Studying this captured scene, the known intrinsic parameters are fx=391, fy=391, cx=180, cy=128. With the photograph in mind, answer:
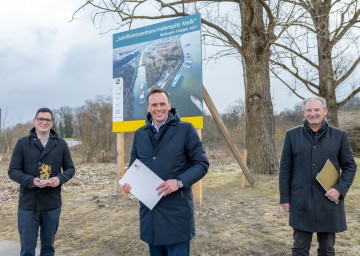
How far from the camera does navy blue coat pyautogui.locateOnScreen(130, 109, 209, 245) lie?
3025mm

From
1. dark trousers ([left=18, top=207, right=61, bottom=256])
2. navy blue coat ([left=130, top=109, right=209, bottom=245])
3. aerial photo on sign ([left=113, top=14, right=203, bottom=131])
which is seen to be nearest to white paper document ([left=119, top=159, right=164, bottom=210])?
navy blue coat ([left=130, top=109, right=209, bottom=245])

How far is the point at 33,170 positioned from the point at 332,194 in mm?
2859

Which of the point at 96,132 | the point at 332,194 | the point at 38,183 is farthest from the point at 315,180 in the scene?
the point at 96,132

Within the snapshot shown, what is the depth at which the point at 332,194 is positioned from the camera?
11.2 feet

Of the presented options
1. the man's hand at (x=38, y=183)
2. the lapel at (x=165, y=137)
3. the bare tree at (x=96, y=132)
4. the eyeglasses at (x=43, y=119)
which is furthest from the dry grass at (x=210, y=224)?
the bare tree at (x=96, y=132)

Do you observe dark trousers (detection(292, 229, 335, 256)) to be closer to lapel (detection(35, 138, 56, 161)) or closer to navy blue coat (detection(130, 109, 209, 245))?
navy blue coat (detection(130, 109, 209, 245))

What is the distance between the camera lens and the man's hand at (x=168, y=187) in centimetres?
295

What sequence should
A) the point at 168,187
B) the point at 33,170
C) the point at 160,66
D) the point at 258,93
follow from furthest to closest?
the point at 258,93, the point at 160,66, the point at 33,170, the point at 168,187

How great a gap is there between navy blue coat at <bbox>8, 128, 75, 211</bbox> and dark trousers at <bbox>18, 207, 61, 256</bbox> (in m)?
0.07

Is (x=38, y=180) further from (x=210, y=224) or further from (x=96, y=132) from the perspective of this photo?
(x=96, y=132)

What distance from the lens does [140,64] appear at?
26.1ft

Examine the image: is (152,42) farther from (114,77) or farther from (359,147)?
(359,147)

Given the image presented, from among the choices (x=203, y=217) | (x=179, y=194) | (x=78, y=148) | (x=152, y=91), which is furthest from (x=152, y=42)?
(x=78, y=148)

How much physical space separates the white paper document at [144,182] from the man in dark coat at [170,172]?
40mm
